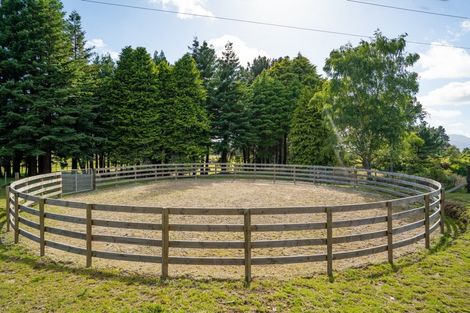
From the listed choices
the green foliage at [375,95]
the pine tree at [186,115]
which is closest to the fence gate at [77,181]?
the pine tree at [186,115]

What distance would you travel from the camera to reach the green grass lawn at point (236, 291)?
14.0ft

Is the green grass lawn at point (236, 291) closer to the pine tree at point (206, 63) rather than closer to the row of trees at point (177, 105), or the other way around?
the row of trees at point (177, 105)

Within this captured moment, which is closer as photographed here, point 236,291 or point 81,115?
point 236,291

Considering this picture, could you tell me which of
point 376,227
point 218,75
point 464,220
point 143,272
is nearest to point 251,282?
point 143,272

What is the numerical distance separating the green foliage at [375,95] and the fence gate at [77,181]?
54.2ft

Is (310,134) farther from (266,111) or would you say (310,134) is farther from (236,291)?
(236,291)

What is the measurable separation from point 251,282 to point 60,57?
71.0 ft

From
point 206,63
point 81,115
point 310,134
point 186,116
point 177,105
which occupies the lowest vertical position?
point 310,134

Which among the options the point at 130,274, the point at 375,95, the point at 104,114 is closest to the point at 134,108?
the point at 104,114

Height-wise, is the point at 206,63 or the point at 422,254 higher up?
the point at 206,63

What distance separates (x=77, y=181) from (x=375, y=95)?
19126 millimetres

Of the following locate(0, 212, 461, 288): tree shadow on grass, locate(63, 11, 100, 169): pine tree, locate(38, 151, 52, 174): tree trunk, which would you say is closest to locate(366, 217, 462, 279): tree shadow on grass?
Result: locate(0, 212, 461, 288): tree shadow on grass

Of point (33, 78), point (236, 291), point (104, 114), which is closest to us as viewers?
point (236, 291)

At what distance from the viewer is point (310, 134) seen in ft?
85.8
